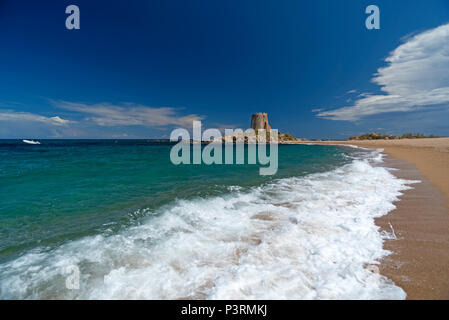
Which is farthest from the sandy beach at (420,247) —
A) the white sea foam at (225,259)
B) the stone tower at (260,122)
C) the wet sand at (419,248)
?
the stone tower at (260,122)

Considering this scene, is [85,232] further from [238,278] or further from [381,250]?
[381,250]

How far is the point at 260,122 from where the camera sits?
366 ft

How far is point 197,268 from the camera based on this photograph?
10.1ft

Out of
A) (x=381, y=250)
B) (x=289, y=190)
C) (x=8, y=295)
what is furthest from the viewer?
(x=289, y=190)

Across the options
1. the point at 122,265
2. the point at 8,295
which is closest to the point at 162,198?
the point at 122,265

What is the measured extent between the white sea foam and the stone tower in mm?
108644

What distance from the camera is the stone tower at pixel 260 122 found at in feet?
363

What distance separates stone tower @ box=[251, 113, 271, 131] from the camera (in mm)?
110562

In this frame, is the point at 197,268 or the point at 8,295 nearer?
the point at 8,295

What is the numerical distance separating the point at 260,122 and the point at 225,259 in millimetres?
113198

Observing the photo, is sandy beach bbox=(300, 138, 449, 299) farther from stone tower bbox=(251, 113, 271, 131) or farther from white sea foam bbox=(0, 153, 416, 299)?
stone tower bbox=(251, 113, 271, 131)

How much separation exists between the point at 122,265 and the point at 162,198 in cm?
435
